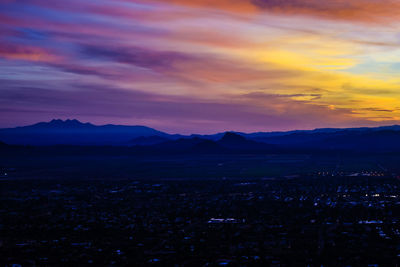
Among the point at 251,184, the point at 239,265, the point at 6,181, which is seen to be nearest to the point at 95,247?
the point at 239,265

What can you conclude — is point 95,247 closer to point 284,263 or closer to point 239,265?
point 239,265

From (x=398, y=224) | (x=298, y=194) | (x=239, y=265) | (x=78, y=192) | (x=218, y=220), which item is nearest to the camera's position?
(x=239, y=265)

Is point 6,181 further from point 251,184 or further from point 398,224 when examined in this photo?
point 398,224

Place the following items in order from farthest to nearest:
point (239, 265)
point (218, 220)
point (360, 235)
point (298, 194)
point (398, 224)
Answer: point (298, 194)
point (218, 220)
point (398, 224)
point (360, 235)
point (239, 265)

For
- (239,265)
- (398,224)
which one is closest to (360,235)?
(398,224)

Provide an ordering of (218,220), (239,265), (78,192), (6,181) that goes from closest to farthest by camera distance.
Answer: (239,265) < (218,220) < (78,192) < (6,181)

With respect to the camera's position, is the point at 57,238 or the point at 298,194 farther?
the point at 298,194
